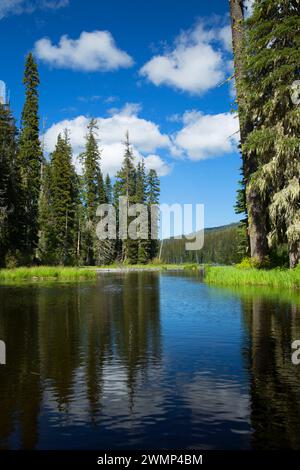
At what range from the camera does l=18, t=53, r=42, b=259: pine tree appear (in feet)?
141

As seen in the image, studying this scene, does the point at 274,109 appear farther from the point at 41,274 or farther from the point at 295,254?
the point at 41,274

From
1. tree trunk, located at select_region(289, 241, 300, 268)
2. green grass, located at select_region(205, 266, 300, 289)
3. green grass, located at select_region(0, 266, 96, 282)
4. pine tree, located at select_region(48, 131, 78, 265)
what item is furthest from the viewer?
pine tree, located at select_region(48, 131, 78, 265)

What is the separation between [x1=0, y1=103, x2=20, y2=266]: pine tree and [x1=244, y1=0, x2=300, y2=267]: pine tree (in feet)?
76.5

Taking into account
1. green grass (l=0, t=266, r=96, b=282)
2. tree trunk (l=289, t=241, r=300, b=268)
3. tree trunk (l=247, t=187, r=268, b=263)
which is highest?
tree trunk (l=247, t=187, r=268, b=263)

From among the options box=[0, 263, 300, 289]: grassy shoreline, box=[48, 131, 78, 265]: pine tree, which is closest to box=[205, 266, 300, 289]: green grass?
box=[0, 263, 300, 289]: grassy shoreline

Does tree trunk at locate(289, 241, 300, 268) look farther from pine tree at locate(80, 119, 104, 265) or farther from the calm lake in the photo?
pine tree at locate(80, 119, 104, 265)

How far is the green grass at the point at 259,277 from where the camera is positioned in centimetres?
1859

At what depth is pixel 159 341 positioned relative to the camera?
882cm

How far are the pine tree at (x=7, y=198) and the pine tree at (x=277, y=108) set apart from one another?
918 inches

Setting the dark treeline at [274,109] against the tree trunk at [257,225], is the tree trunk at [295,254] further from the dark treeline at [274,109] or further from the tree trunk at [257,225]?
the tree trunk at [257,225]

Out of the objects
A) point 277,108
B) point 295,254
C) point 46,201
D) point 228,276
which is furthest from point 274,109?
point 46,201

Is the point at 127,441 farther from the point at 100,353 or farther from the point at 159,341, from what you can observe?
the point at 159,341
